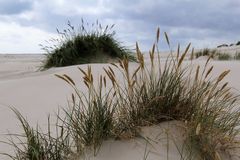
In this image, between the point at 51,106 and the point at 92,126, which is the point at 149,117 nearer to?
the point at 92,126

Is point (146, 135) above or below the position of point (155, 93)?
below

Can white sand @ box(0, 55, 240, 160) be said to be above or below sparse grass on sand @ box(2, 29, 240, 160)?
below

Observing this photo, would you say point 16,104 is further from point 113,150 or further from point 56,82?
point 113,150

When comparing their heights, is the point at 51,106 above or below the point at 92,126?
below

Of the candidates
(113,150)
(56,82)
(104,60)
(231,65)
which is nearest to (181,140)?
(113,150)

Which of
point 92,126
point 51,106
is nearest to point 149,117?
point 92,126

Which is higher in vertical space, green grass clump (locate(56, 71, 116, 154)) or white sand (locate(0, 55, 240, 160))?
green grass clump (locate(56, 71, 116, 154))

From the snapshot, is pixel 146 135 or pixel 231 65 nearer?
pixel 146 135

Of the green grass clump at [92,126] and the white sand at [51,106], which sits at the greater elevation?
the green grass clump at [92,126]

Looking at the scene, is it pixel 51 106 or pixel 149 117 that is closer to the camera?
pixel 149 117

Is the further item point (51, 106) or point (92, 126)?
point (51, 106)

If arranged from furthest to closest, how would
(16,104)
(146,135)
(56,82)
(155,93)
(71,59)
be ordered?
(71,59)
(56,82)
(16,104)
(155,93)
(146,135)

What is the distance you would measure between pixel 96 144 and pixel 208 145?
62 centimetres

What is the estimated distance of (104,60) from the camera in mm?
8641
